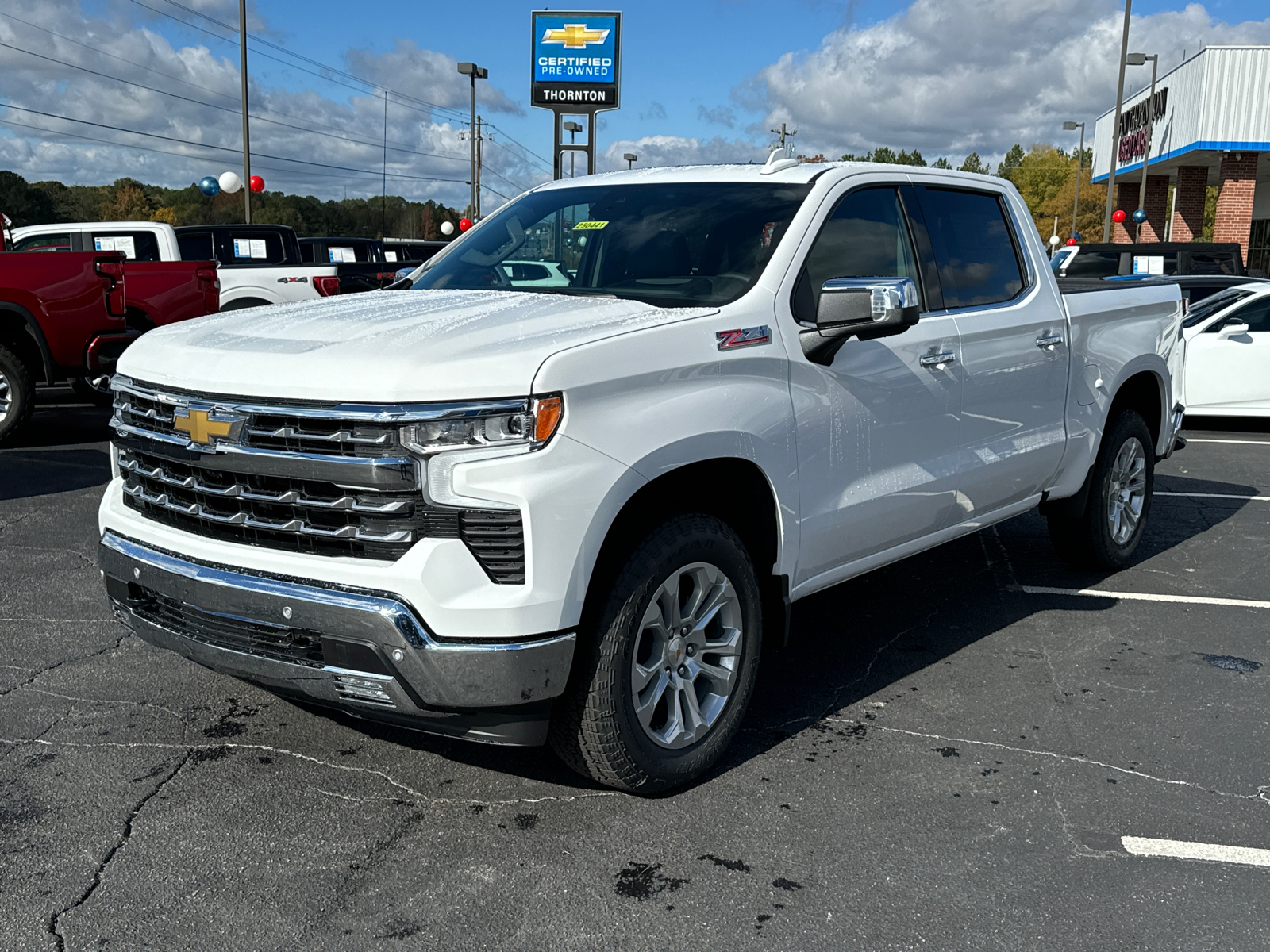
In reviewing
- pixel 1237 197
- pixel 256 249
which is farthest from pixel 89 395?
pixel 1237 197

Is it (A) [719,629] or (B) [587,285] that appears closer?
(A) [719,629]

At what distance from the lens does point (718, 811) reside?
3666 mm

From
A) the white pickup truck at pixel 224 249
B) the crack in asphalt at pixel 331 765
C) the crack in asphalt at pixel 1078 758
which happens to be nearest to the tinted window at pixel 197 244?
the white pickup truck at pixel 224 249

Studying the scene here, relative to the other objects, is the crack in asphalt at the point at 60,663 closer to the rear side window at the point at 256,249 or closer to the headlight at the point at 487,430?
the headlight at the point at 487,430

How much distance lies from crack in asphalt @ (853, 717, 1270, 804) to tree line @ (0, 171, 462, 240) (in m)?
57.7

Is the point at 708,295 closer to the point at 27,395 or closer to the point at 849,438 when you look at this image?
the point at 849,438

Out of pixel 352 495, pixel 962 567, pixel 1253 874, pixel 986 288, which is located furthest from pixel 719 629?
pixel 962 567

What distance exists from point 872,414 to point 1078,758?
4.50 feet

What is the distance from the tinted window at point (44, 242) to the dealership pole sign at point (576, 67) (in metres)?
11.5

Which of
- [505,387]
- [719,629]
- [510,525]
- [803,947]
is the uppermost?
[505,387]

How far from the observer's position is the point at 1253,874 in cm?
329

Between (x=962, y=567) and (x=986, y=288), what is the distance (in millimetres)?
2086

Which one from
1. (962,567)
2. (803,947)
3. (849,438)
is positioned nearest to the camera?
(803,947)

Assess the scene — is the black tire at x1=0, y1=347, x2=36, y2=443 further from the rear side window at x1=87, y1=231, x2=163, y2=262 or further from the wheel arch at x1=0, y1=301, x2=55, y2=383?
the rear side window at x1=87, y1=231, x2=163, y2=262
